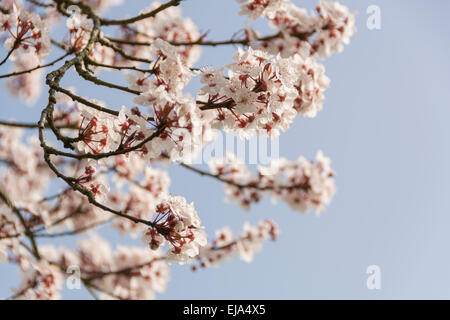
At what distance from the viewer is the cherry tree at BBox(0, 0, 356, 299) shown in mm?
2363

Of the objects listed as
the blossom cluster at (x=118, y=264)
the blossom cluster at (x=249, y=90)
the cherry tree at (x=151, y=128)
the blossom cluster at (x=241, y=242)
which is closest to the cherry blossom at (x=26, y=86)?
the cherry tree at (x=151, y=128)

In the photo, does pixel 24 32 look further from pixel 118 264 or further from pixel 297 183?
pixel 118 264

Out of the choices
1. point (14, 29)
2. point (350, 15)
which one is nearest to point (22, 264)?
point (14, 29)

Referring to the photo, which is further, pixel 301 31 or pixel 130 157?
pixel 301 31

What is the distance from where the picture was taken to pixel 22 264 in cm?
519

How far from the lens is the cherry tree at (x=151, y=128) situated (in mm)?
2363

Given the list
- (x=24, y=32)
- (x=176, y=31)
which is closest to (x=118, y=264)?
(x=176, y=31)

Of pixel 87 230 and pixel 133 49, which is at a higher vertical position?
pixel 133 49

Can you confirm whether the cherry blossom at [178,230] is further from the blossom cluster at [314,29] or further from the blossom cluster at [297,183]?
the blossom cluster at [297,183]

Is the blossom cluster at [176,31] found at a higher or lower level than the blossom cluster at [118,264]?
higher

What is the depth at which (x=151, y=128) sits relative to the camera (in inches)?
90.0
